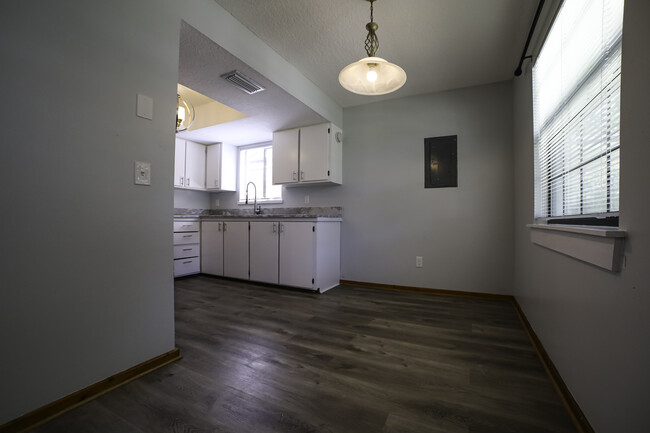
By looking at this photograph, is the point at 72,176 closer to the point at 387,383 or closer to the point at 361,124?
the point at 387,383

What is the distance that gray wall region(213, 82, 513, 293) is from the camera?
3.07 meters

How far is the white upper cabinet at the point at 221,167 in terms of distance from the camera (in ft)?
15.4

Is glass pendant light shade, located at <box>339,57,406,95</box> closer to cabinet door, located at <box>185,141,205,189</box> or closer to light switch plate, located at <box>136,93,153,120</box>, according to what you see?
light switch plate, located at <box>136,93,153,120</box>

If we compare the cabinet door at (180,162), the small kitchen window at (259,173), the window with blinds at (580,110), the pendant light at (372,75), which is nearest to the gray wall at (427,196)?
the small kitchen window at (259,173)

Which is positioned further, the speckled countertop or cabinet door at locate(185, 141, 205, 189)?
cabinet door at locate(185, 141, 205, 189)

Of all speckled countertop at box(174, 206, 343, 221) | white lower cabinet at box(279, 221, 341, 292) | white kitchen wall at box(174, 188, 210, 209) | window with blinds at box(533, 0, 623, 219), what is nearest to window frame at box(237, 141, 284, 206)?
speckled countertop at box(174, 206, 343, 221)

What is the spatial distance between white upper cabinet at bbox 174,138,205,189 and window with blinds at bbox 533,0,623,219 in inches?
175

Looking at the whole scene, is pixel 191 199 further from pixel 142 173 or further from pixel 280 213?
pixel 142 173

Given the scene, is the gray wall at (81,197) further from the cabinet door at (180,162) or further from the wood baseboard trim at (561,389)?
the cabinet door at (180,162)

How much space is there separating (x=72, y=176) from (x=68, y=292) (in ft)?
1.70

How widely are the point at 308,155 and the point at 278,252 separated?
1.28m

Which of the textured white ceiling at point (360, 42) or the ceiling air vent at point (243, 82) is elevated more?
the textured white ceiling at point (360, 42)

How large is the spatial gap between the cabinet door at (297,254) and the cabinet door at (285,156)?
2.35 feet

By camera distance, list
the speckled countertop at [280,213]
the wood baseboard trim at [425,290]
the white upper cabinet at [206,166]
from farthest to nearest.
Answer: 1. the white upper cabinet at [206,166]
2. the speckled countertop at [280,213]
3. the wood baseboard trim at [425,290]
